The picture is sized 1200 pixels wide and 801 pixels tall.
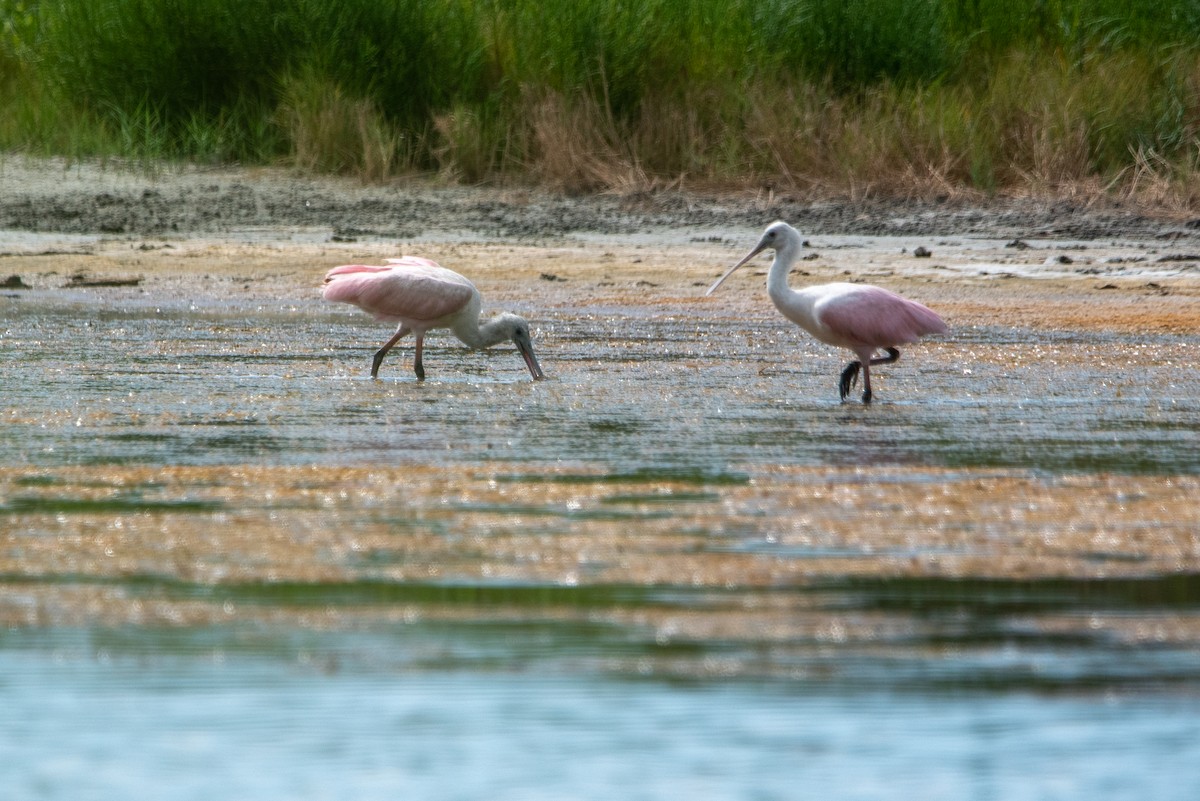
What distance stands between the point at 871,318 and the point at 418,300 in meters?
1.99

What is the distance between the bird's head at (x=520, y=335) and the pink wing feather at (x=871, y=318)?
1.22m

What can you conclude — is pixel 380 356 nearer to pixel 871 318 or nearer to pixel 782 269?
pixel 782 269

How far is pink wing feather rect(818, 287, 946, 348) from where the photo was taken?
8.23 metres

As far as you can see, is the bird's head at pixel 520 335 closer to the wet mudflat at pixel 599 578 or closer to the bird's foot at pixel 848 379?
the wet mudflat at pixel 599 578

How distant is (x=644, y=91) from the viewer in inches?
577

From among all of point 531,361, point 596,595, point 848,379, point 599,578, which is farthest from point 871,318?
point 596,595

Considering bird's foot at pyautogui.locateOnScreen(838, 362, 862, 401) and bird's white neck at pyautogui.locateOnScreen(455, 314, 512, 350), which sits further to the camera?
bird's white neck at pyautogui.locateOnScreen(455, 314, 512, 350)

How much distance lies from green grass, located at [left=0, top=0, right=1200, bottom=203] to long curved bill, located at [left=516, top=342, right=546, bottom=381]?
549 centimetres

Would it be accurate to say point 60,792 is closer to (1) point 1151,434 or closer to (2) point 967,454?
(2) point 967,454

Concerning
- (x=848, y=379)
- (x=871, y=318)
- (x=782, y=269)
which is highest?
(x=782, y=269)

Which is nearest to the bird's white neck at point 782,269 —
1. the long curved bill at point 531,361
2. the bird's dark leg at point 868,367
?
the bird's dark leg at point 868,367

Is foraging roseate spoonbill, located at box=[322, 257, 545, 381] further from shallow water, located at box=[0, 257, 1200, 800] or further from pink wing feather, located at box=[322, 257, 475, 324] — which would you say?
shallow water, located at box=[0, 257, 1200, 800]

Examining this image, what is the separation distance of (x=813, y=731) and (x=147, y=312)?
8276 mm

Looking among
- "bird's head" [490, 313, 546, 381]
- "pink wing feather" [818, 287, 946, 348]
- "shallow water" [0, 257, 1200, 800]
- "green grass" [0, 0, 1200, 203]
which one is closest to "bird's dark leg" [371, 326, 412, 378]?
"bird's head" [490, 313, 546, 381]
